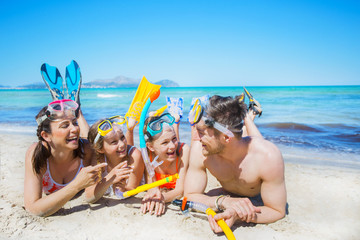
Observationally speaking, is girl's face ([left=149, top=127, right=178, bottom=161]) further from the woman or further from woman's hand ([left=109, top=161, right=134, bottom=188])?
the woman

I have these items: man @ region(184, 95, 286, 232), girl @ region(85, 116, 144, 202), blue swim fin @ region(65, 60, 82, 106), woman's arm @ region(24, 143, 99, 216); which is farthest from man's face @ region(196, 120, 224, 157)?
blue swim fin @ region(65, 60, 82, 106)

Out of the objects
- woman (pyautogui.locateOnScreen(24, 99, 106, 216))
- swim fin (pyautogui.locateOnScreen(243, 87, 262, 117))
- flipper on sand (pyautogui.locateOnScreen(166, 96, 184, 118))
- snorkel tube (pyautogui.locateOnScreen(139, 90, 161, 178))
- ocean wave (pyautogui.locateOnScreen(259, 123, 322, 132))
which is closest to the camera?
woman (pyautogui.locateOnScreen(24, 99, 106, 216))

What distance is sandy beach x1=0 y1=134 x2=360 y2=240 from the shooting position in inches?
98.0

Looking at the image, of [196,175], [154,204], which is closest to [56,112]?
[154,204]

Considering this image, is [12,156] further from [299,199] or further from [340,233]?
[340,233]

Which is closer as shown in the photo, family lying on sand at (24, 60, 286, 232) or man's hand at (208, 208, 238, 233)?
man's hand at (208, 208, 238, 233)

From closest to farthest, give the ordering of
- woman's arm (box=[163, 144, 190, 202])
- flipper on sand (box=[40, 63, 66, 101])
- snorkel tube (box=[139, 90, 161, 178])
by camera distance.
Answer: snorkel tube (box=[139, 90, 161, 178]), woman's arm (box=[163, 144, 190, 202]), flipper on sand (box=[40, 63, 66, 101])

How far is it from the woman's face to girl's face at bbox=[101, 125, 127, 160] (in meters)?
0.41

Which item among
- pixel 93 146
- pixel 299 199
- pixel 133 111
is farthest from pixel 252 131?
pixel 93 146

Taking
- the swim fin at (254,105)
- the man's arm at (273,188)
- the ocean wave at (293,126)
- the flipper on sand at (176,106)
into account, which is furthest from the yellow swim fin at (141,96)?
the ocean wave at (293,126)

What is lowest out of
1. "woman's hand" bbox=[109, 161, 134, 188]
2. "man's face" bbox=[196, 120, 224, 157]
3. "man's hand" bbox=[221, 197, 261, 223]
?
"man's hand" bbox=[221, 197, 261, 223]

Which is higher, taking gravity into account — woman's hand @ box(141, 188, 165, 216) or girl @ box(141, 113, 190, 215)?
girl @ box(141, 113, 190, 215)

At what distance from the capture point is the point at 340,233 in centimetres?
261

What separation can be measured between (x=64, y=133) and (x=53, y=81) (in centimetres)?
200
